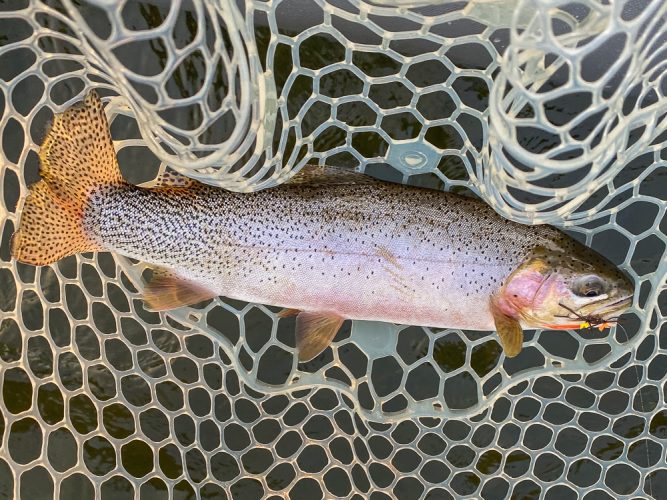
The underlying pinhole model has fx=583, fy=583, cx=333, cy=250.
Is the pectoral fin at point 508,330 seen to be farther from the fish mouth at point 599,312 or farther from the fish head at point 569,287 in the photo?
the fish mouth at point 599,312

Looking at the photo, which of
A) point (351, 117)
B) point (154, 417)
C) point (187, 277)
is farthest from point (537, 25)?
point (154, 417)

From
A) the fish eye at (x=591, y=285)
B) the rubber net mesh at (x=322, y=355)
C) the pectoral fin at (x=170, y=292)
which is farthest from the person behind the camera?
the rubber net mesh at (x=322, y=355)

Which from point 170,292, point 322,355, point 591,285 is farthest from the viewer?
point 322,355

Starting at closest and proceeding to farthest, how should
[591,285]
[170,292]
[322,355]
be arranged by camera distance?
[591,285] → [170,292] → [322,355]

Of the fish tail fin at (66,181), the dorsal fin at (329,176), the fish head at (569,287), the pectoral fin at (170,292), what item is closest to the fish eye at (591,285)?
the fish head at (569,287)

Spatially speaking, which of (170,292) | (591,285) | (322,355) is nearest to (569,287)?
(591,285)

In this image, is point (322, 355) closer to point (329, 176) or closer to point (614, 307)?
point (329, 176)

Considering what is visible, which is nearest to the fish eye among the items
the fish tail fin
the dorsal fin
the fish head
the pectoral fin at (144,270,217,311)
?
the fish head
